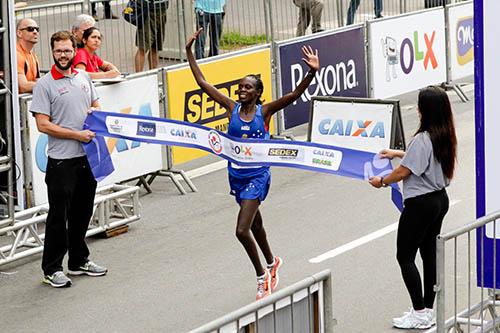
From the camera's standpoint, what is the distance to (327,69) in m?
16.4

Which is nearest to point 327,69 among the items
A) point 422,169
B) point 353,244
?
point 353,244

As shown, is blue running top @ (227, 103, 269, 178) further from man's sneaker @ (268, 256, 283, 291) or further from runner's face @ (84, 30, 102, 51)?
runner's face @ (84, 30, 102, 51)

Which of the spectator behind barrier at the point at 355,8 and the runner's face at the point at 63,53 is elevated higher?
the runner's face at the point at 63,53

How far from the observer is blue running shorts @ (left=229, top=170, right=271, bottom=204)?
961cm

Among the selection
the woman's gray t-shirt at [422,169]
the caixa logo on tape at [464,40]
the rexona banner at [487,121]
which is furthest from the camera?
the caixa logo on tape at [464,40]

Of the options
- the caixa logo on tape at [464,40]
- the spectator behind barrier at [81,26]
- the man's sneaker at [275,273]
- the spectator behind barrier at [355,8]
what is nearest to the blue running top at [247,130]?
the man's sneaker at [275,273]

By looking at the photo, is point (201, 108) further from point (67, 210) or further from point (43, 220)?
point (67, 210)

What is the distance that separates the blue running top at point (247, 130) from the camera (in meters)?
9.73

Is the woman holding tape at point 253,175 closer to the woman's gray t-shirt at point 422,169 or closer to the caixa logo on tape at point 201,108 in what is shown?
the woman's gray t-shirt at point 422,169

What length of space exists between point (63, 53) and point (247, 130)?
1.64 metres

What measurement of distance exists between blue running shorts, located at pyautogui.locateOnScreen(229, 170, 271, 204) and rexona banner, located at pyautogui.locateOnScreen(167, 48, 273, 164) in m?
4.13

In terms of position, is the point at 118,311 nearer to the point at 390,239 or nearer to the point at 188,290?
the point at 188,290

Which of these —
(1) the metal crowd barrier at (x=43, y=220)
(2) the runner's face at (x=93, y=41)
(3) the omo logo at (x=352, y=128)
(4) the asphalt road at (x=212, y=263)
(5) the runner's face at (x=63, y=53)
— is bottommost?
(4) the asphalt road at (x=212, y=263)

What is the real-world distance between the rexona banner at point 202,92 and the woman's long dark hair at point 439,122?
18.7 feet
